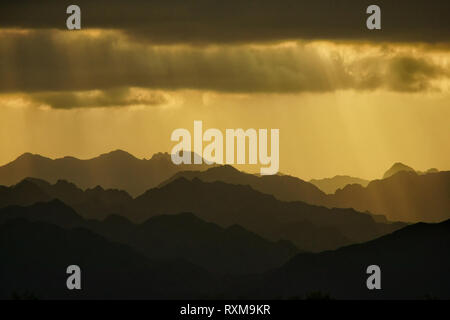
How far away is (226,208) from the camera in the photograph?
14600 centimetres

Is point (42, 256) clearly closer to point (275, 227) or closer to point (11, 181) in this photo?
point (11, 181)

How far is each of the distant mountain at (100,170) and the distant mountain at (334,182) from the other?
17273mm

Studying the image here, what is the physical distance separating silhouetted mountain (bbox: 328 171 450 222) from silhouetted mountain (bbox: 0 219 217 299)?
18599mm

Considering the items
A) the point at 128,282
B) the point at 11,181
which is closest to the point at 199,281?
the point at 128,282

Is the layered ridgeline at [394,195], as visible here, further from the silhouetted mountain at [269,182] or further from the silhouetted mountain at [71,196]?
the silhouetted mountain at [71,196]

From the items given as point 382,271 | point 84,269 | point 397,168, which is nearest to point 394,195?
point 382,271

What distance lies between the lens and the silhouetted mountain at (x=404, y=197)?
12394 centimetres

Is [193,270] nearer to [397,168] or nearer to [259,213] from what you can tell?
[259,213]

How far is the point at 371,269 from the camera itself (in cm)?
11619

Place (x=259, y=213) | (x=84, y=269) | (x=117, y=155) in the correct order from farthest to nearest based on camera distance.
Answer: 1. (x=259, y=213)
2. (x=84, y=269)
3. (x=117, y=155)

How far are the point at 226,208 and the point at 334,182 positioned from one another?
34962 millimetres

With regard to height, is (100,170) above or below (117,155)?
above

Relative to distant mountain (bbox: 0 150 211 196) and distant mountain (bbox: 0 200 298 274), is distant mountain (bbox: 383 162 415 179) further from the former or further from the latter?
distant mountain (bbox: 0 150 211 196)

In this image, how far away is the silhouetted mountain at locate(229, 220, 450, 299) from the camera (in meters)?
111
